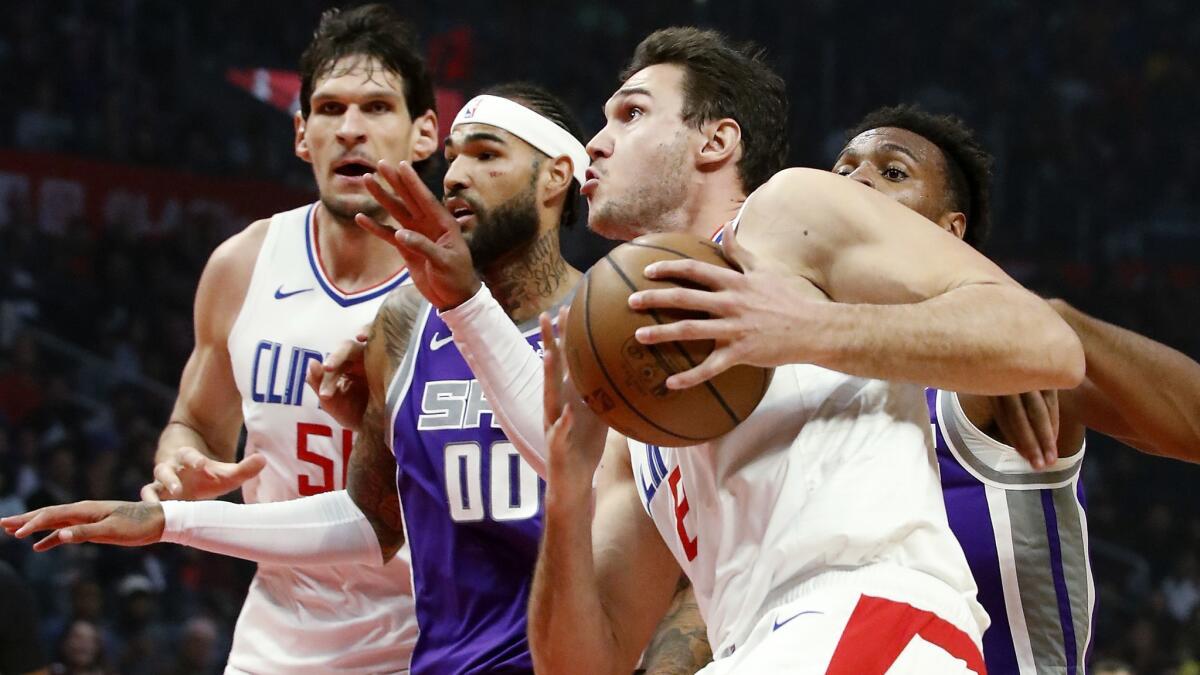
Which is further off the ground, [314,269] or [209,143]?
[209,143]

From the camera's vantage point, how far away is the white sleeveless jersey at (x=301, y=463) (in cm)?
443

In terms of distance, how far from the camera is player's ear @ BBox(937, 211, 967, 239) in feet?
12.8

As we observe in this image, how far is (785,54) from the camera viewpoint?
15.8 meters

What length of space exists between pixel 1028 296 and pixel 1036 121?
45.9 feet

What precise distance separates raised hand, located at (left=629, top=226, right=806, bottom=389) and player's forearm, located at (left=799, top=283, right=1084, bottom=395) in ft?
0.14

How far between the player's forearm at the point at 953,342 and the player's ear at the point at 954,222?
150 centimetres

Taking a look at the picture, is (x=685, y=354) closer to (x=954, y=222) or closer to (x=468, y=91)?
(x=954, y=222)

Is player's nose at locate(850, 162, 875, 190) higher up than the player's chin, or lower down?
lower down

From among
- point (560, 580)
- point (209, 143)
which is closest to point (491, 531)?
point (560, 580)

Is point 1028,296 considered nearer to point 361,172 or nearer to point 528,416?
point 528,416

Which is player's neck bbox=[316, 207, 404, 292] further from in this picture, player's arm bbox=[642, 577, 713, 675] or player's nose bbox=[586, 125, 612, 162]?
player's nose bbox=[586, 125, 612, 162]

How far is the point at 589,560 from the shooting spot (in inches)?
115

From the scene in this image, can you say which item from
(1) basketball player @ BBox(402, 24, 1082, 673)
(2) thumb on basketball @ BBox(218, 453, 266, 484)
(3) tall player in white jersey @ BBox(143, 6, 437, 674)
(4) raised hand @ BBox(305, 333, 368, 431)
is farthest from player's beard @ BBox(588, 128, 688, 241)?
(3) tall player in white jersey @ BBox(143, 6, 437, 674)

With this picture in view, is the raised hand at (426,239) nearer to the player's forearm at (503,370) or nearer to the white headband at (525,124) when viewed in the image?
the player's forearm at (503,370)
